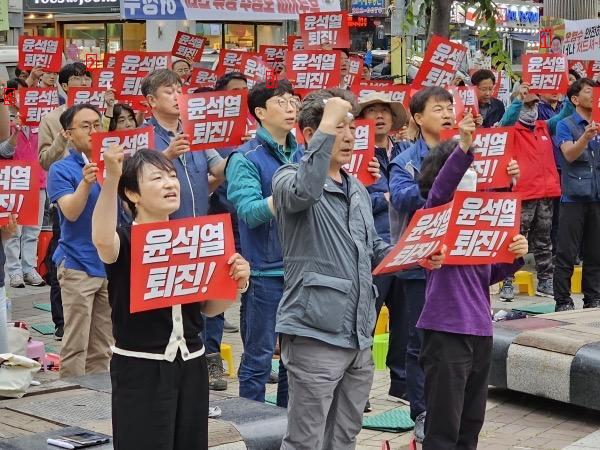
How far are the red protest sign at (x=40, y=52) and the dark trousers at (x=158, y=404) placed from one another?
9.42 metres

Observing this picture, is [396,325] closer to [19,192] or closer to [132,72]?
[19,192]

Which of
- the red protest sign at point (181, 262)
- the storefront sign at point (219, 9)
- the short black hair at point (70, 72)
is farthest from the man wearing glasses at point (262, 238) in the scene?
the short black hair at point (70, 72)

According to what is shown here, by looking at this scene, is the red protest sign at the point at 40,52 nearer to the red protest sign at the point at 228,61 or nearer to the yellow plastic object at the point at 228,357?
the red protest sign at the point at 228,61

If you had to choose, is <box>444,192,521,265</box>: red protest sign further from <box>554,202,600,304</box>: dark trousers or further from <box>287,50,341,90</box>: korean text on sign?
<box>287,50,341,90</box>: korean text on sign

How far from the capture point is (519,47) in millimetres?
49531

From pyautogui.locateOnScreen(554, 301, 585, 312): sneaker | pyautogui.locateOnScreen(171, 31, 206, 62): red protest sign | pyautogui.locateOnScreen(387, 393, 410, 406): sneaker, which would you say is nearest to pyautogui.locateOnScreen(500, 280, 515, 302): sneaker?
pyautogui.locateOnScreen(554, 301, 585, 312): sneaker

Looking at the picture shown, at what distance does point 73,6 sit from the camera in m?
26.1

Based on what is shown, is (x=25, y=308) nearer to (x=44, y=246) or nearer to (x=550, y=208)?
(x=44, y=246)

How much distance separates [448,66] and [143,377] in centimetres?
727

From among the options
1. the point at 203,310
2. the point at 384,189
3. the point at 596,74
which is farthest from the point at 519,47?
the point at 203,310

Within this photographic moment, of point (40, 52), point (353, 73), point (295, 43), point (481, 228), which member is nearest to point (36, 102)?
point (40, 52)

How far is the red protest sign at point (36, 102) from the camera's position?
11711 millimetres

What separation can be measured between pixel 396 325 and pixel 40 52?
7267 millimetres

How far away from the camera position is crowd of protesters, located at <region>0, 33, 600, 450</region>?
4.55 m
